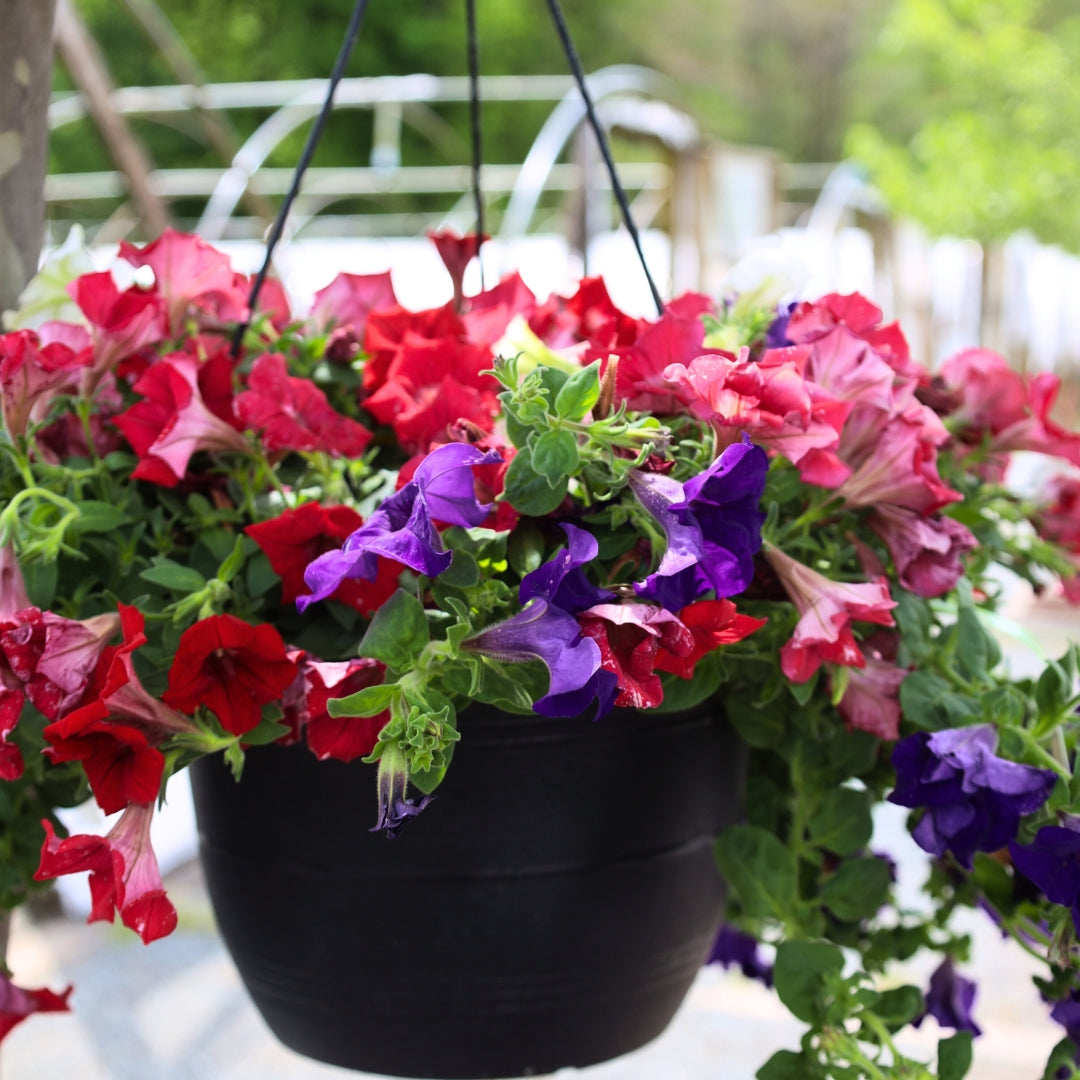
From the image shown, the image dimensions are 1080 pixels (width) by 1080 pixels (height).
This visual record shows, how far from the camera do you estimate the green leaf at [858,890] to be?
2.47 ft

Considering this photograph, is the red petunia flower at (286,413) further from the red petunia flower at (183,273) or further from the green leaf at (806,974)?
the green leaf at (806,974)

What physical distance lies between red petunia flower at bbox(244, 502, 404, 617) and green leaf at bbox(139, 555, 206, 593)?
0.04 meters

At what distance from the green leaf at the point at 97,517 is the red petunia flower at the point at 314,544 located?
0.31 feet

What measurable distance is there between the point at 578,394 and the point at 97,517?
0.92 feet

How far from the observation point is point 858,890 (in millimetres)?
755

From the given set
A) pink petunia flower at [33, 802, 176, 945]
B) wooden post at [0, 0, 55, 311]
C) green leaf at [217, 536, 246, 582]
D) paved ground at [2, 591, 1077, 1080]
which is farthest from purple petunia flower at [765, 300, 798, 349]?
paved ground at [2, 591, 1077, 1080]

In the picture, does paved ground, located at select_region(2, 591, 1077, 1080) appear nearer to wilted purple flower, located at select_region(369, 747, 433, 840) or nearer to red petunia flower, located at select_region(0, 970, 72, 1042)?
red petunia flower, located at select_region(0, 970, 72, 1042)

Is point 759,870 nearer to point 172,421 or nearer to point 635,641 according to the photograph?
point 635,641

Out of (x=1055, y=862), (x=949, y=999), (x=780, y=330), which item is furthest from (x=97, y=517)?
(x=949, y=999)

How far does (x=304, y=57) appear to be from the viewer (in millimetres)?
18141

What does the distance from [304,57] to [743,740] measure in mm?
19072

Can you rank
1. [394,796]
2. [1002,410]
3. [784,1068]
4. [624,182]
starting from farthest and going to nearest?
[624,182], [1002,410], [784,1068], [394,796]

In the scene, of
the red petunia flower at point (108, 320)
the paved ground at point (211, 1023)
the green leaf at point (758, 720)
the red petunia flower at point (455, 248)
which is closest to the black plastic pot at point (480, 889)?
the green leaf at point (758, 720)

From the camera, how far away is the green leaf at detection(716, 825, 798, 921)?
729 mm
